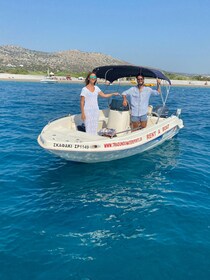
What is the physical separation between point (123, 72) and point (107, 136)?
4090mm

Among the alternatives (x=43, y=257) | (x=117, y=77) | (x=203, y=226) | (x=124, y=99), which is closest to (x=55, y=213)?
(x=43, y=257)

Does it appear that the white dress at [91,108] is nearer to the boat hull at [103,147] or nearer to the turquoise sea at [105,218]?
the boat hull at [103,147]

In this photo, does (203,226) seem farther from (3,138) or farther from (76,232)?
(3,138)

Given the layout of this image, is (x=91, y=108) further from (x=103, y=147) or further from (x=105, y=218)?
(x=105, y=218)

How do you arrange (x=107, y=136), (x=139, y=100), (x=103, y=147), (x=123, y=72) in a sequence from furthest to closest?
(x=123, y=72), (x=139, y=100), (x=107, y=136), (x=103, y=147)

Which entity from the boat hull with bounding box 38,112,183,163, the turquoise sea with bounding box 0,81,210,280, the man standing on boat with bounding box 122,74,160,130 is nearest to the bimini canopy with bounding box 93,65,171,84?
the man standing on boat with bounding box 122,74,160,130

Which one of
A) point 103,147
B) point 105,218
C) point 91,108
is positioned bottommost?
point 105,218

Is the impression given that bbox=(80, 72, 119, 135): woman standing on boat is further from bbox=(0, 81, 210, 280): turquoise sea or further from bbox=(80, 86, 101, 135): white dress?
bbox=(0, 81, 210, 280): turquoise sea

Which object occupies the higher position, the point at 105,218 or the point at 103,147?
the point at 103,147

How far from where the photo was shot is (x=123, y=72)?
12.3m

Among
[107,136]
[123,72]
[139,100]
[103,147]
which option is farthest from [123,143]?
[123,72]

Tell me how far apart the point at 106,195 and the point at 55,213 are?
58.0 inches

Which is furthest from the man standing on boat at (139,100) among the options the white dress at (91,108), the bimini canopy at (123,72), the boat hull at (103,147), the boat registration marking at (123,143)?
the white dress at (91,108)

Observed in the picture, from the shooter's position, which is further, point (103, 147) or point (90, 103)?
point (90, 103)
